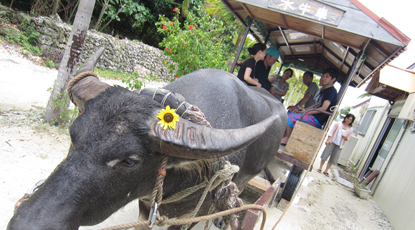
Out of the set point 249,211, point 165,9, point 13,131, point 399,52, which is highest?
point 165,9

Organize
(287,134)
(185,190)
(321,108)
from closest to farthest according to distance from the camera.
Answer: (185,190) → (321,108) → (287,134)

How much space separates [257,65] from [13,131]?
14.4 ft

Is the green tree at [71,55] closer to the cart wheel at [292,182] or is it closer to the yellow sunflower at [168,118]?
the yellow sunflower at [168,118]

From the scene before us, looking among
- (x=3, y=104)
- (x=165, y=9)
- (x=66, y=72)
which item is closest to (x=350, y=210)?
(x=66, y=72)

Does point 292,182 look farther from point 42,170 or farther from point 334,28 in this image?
point 42,170

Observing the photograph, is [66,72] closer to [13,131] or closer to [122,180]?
[13,131]

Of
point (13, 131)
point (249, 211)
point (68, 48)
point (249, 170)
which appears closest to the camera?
point (249, 211)

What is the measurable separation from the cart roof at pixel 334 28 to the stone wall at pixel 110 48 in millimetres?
4631

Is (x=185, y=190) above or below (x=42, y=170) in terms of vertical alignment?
above

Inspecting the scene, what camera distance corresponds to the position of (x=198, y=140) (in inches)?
49.6

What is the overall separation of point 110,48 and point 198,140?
1280cm

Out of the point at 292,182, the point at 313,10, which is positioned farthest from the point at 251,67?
the point at 292,182

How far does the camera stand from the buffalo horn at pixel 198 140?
49.1 inches

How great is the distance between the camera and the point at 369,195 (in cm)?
723
